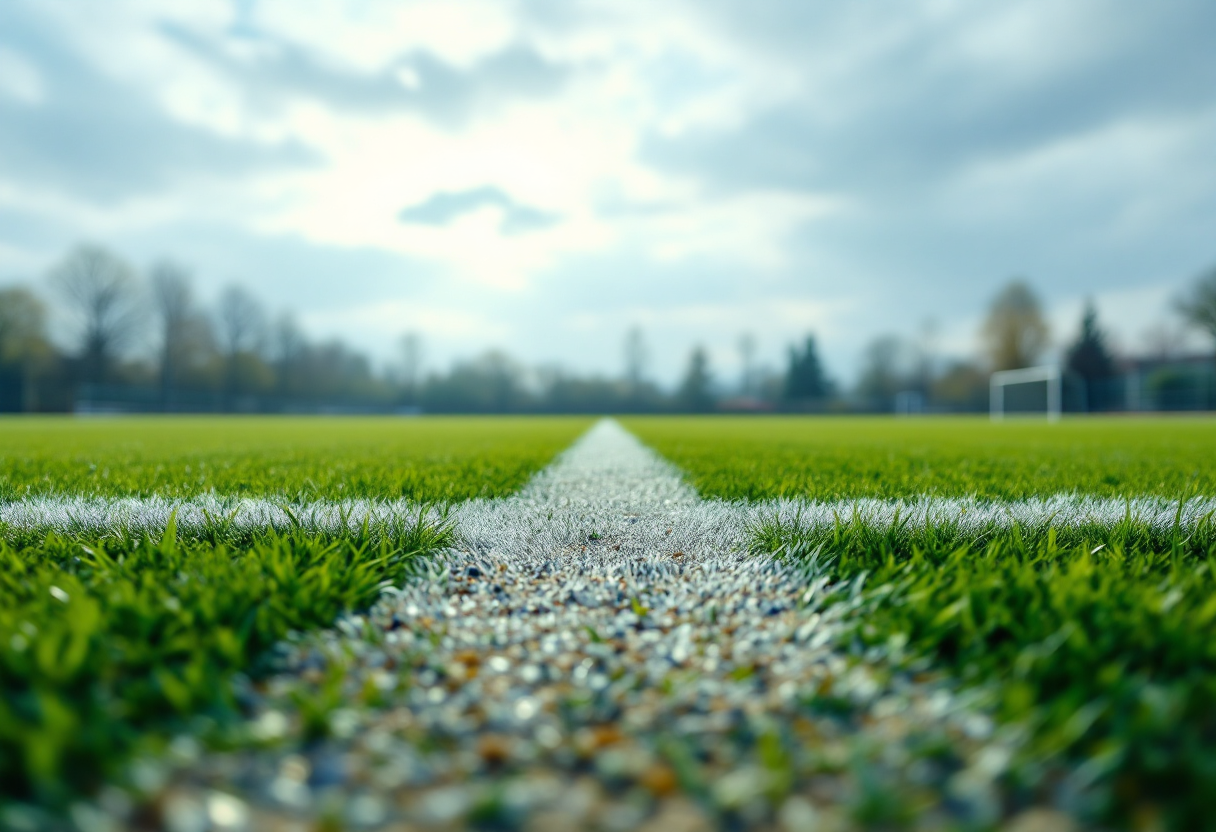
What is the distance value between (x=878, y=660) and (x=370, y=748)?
3.21 ft

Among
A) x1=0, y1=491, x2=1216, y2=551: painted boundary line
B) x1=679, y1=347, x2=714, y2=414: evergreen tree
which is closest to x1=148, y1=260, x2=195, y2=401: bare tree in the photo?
x1=679, y1=347, x2=714, y2=414: evergreen tree

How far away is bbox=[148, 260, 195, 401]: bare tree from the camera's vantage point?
42.8 m

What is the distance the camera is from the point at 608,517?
10.0 ft

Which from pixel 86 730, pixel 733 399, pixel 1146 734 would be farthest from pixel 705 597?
pixel 733 399

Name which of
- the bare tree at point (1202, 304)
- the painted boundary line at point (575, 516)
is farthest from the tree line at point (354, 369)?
the painted boundary line at point (575, 516)

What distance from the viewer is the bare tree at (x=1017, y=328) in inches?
1809

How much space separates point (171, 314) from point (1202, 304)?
2527 inches

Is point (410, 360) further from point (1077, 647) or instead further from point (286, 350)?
point (1077, 647)

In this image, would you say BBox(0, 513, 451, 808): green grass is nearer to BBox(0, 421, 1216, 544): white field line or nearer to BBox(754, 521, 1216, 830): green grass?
BBox(0, 421, 1216, 544): white field line

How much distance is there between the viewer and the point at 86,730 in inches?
38.3

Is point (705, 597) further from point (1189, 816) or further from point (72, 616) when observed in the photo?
point (72, 616)

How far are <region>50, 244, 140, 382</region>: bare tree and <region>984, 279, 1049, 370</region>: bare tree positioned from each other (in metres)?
57.4

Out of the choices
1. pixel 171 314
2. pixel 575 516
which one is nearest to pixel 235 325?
pixel 171 314

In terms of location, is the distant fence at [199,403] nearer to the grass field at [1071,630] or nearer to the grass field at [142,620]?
the grass field at [142,620]
